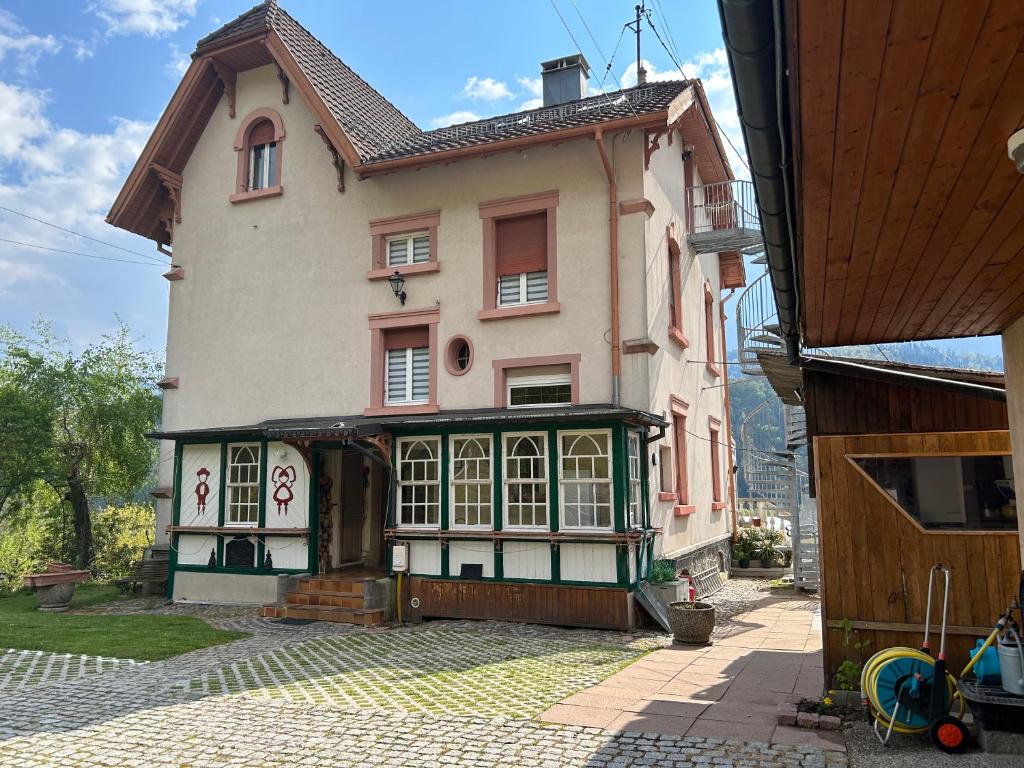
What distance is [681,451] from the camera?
15.0 meters

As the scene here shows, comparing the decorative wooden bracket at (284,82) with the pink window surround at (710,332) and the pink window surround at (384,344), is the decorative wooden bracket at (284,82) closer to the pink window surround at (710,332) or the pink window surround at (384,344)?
the pink window surround at (384,344)

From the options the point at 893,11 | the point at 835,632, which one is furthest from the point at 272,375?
the point at 893,11

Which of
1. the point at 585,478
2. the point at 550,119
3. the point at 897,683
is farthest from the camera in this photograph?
the point at 550,119

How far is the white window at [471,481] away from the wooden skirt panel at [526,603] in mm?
979

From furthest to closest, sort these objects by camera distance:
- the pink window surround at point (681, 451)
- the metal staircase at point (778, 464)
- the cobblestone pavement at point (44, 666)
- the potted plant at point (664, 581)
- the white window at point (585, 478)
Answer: the metal staircase at point (778, 464)
the pink window surround at point (681, 451)
the potted plant at point (664, 581)
the white window at point (585, 478)
the cobblestone pavement at point (44, 666)

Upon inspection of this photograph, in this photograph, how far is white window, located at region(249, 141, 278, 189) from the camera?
15.9 metres

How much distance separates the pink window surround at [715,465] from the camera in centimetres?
1764

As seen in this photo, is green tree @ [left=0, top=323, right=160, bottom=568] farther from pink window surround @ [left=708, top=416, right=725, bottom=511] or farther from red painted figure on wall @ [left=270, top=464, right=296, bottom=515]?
pink window surround @ [left=708, top=416, right=725, bottom=511]

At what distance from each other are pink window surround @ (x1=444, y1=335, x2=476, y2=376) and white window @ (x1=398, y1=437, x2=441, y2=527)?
1496mm

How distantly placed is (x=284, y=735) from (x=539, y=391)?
25.3 ft

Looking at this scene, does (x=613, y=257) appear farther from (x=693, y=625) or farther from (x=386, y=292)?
(x=693, y=625)

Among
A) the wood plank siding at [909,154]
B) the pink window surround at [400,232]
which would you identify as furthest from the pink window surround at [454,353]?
the wood plank siding at [909,154]

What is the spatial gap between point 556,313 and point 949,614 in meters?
7.83

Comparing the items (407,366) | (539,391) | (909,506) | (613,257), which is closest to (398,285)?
(407,366)
